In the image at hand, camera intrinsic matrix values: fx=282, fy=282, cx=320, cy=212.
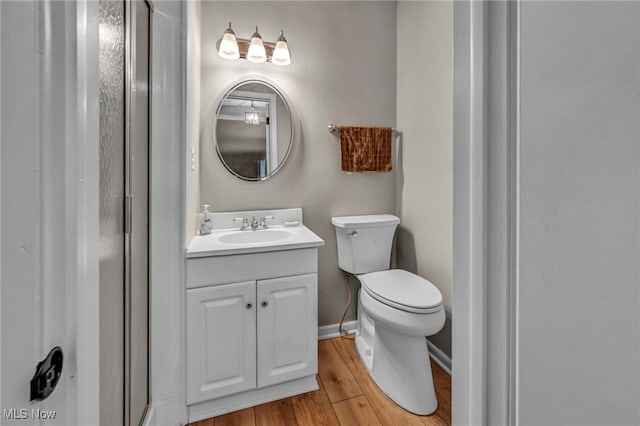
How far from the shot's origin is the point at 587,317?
0.32 m

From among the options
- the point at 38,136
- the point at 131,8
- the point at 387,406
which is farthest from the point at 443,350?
the point at 131,8

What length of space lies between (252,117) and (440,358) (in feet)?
6.37

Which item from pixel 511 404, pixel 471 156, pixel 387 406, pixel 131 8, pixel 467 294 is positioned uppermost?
pixel 131 8

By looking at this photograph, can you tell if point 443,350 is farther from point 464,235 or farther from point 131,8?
point 131,8

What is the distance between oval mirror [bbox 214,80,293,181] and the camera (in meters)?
1.79

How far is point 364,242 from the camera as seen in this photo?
73.6 inches

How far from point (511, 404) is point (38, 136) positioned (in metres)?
0.70

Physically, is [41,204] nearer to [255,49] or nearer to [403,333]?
[403,333]

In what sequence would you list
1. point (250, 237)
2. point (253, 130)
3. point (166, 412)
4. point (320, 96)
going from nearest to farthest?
point (166, 412) < point (250, 237) < point (253, 130) < point (320, 96)

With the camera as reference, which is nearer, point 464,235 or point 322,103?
point 464,235

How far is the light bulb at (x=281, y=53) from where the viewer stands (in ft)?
5.85

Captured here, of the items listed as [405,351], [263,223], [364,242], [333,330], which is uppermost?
[263,223]

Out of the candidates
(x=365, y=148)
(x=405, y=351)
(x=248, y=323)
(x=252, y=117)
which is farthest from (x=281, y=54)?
(x=405, y=351)

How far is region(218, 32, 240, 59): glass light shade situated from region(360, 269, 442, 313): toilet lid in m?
1.54
